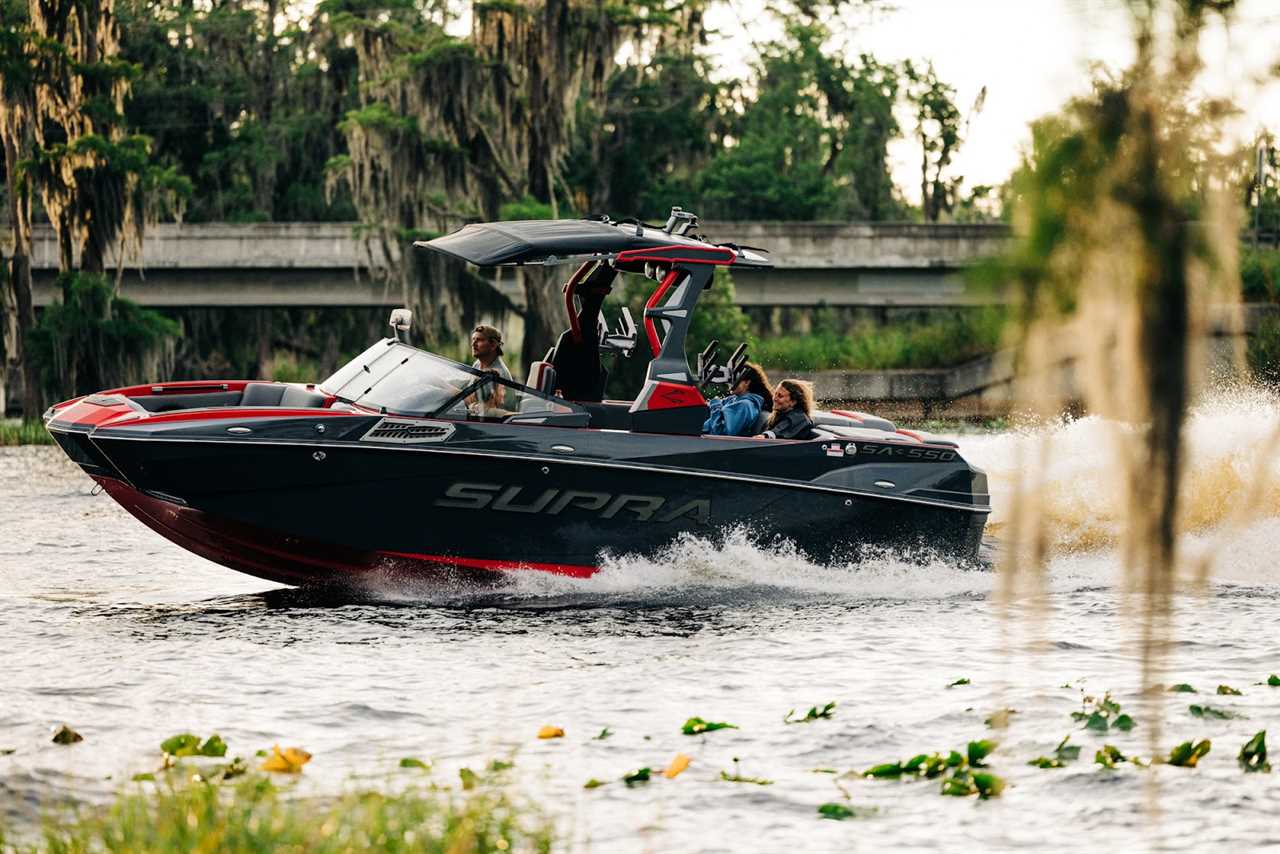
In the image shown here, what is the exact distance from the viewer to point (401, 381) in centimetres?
1176

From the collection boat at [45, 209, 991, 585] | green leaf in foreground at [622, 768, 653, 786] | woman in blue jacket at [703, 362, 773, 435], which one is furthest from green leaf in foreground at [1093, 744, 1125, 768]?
woman in blue jacket at [703, 362, 773, 435]

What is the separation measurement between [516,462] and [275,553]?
1.74 meters

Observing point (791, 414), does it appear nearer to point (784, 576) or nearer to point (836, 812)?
point (784, 576)

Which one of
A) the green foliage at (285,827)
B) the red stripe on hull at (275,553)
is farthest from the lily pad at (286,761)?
the red stripe on hull at (275,553)

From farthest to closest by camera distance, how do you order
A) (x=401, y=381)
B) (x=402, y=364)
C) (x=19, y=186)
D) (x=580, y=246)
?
(x=19, y=186), (x=402, y=364), (x=401, y=381), (x=580, y=246)

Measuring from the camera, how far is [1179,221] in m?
2.91

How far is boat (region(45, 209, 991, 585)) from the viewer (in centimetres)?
1112

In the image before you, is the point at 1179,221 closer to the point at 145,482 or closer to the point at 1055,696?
the point at 1055,696

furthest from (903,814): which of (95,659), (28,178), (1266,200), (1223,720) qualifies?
(28,178)

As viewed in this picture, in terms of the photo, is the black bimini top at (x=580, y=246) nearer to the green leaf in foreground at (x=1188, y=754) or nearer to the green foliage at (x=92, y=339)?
the green leaf in foreground at (x=1188, y=754)

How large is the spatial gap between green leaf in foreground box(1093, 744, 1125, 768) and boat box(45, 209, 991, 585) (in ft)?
16.1

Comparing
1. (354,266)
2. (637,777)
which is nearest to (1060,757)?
(637,777)

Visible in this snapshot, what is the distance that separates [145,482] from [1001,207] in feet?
29.8

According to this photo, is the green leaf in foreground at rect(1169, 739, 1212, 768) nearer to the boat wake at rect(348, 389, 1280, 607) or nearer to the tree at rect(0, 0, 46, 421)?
the boat wake at rect(348, 389, 1280, 607)
